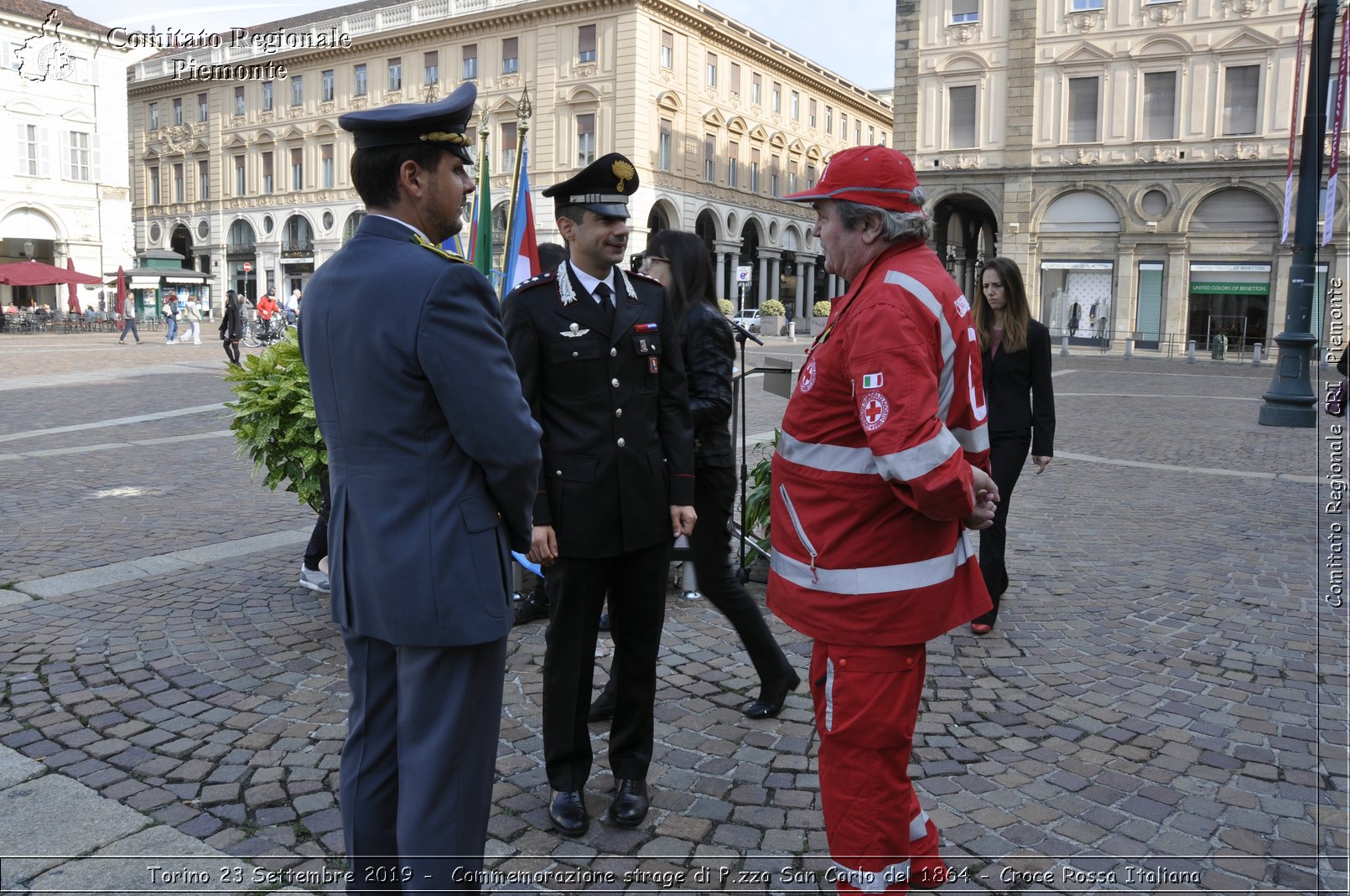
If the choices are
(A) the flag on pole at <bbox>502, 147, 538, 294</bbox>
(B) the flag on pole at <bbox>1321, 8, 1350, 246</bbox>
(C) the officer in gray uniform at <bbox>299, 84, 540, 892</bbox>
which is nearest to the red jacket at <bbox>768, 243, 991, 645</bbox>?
(C) the officer in gray uniform at <bbox>299, 84, 540, 892</bbox>

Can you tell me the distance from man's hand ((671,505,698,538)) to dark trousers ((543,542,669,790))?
8 centimetres

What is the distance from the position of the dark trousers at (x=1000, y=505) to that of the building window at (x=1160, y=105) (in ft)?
115

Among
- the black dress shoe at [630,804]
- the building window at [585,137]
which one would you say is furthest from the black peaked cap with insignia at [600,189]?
the building window at [585,137]

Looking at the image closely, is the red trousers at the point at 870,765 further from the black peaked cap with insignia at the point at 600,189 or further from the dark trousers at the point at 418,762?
the black peaked cap with insignia at the point at 600,189

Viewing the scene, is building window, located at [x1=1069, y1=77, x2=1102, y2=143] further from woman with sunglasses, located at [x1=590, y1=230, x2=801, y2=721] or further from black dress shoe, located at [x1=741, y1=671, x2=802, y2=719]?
black dress shoe, located at [x1=741, y1=671, x2=802, y2=719]

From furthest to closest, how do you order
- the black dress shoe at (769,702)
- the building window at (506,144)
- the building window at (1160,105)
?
the building window at (506,144) → the building window at (1160,105) → the black dress shoe at (769,702)

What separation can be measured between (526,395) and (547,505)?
13.8 inches

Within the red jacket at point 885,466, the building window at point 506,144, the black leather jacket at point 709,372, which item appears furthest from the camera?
the building window at point 506,144

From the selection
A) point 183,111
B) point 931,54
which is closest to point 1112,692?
point 931,54

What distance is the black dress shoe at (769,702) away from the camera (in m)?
4.19

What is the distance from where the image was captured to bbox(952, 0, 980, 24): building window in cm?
3719

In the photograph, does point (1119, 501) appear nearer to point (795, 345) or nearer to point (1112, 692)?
point (1112, 692)

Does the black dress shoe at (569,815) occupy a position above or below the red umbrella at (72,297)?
below

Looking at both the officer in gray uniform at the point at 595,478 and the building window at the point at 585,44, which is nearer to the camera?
the officer in gray uniform at the point at 595,478
